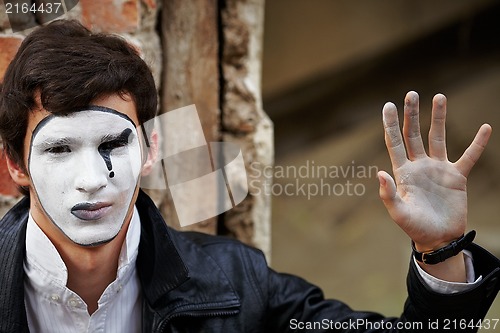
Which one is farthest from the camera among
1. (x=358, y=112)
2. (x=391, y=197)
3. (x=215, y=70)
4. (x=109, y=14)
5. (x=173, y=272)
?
(x=358, y=112)

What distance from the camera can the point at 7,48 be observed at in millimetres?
2010

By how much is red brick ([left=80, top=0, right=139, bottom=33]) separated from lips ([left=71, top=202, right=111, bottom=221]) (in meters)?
0.48

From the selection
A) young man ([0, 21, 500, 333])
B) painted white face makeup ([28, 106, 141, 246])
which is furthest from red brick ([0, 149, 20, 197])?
painted white face makeup ([28, 106, 141, 246])

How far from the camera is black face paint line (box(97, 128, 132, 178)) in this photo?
1.79m

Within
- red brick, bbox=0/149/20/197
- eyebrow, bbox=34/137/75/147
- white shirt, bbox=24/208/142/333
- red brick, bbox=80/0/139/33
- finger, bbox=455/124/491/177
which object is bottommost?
white shirt, bbox=24/208/142/333

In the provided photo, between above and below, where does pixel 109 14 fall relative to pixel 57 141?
above

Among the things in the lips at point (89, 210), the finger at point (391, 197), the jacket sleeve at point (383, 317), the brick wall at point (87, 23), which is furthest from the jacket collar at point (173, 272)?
the finger at point (391, 197)

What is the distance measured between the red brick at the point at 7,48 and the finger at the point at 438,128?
0.92m

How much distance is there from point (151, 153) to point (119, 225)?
0.21m

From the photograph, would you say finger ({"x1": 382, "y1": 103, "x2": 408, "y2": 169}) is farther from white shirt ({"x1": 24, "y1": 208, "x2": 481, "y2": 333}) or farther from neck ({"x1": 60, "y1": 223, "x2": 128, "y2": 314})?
neck ({"x1": 60, "y1": 223, "x2": 128, "y2": 314})

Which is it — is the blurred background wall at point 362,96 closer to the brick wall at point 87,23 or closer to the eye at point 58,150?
the brick wall at point 87,23

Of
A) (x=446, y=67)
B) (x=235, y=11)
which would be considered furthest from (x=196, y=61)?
(x=446, y=67)

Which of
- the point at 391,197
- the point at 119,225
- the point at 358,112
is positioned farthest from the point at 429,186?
the point at 358,112

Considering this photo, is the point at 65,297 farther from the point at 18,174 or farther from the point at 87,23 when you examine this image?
the point at 87,23
